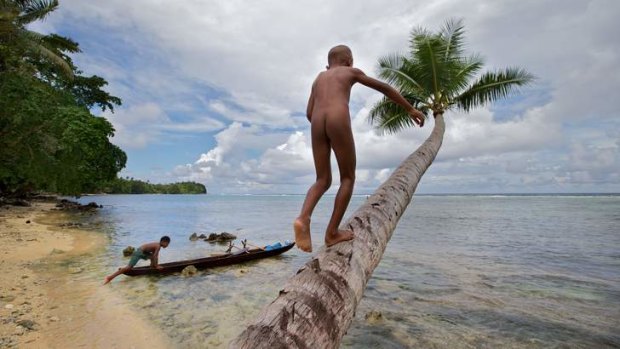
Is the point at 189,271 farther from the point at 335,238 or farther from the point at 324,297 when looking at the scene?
the point at 324,297

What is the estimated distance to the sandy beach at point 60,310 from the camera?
243 inches

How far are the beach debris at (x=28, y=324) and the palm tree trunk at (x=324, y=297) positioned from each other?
22.3 ft

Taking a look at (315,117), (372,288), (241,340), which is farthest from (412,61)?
(241,340)

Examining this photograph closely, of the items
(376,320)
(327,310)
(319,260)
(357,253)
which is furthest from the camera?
(376,320)

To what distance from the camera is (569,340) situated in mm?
6945

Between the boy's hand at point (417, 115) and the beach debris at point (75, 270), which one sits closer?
the boy's hand at point (417, 115)

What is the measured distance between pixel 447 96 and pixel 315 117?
11.9 m

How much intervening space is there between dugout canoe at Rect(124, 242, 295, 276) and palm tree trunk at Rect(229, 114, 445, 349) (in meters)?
9.87

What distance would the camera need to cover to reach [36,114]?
15742 millimetres

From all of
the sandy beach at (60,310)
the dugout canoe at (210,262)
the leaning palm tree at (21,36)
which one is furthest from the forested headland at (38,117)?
the dugout canoe at (210,262)

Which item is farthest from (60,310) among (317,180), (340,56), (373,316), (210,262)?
(340,56)

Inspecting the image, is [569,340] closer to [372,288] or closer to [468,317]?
[468,317]

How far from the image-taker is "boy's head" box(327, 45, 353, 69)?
3.09 meters

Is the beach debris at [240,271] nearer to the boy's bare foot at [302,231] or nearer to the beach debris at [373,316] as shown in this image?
the beach debris at [373,316]
